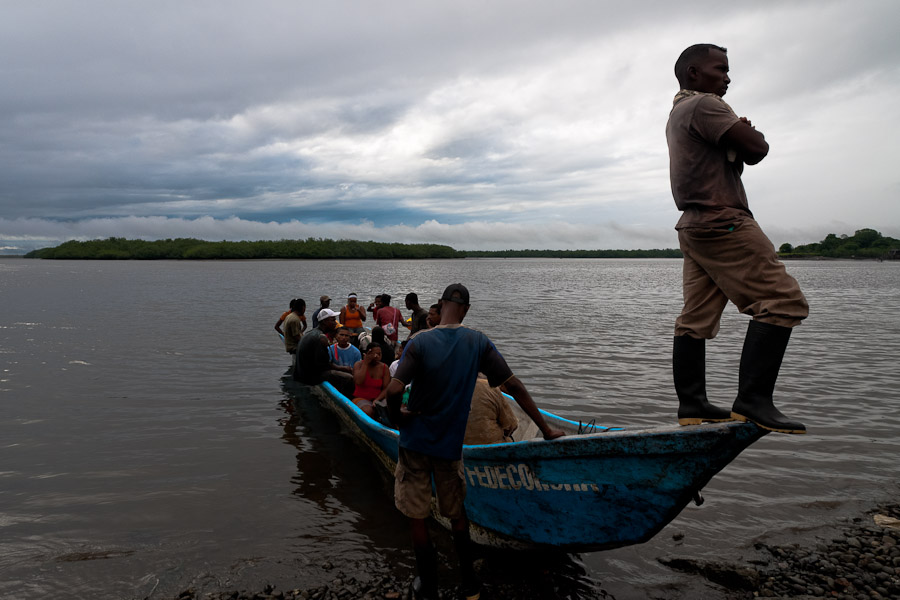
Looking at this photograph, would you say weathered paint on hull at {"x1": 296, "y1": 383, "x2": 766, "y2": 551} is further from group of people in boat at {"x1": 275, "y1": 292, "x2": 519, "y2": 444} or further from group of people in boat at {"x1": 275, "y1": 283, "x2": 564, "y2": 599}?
group of people in boat at {"x1": 275, "y1": 292, "x2": 519, "y2": 444}

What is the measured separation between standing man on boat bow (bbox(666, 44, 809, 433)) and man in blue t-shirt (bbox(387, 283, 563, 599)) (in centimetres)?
128

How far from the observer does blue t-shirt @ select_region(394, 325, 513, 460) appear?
430 cm

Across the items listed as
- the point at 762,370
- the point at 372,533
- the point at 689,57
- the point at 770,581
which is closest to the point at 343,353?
the point at 372,533

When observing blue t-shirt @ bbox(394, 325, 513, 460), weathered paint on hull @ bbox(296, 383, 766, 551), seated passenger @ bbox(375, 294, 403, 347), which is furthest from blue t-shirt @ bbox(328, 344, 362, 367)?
blue t-shirt @ bbox(394, 325, 513, 460)

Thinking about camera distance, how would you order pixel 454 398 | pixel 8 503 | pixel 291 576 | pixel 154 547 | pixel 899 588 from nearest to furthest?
pixel 454 398 < pixel 899 588 < pixel 291 576 < pixel 154 547 < pixel 8 503

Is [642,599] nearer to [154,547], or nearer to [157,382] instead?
[154,547]

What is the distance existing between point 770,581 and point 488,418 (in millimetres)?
2958

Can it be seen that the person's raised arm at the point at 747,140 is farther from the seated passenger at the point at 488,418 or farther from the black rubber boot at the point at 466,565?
the black rubber boot at the point at 466,565

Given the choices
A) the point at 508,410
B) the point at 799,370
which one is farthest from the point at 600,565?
the point at 799,370

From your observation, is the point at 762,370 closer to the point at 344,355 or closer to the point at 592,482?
the point at 592,482

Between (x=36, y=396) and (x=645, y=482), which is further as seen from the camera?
(x=36, y=396)

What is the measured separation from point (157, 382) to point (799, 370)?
1640 centimetres

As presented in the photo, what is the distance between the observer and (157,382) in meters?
13.9

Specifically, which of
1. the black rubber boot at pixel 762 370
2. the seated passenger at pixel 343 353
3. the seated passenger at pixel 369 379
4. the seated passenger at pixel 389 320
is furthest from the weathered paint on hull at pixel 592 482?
the seated passenger at pixel 389 320
